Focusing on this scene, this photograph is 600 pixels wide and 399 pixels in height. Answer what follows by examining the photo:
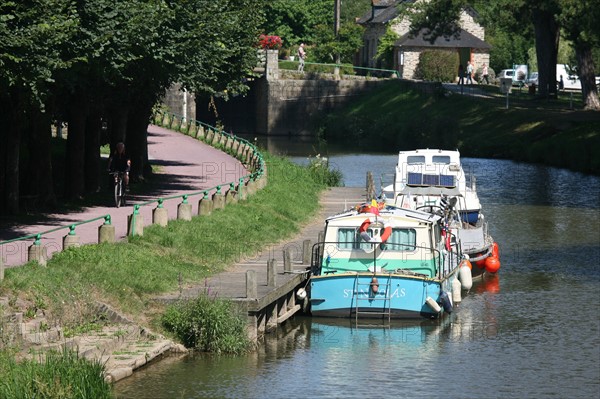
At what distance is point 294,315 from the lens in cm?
3519

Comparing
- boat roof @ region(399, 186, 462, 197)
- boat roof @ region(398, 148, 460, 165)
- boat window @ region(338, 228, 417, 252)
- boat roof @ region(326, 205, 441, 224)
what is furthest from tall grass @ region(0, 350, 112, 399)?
boat roof @ region(398, 148, 460, 165)

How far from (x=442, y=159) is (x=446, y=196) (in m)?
6.37

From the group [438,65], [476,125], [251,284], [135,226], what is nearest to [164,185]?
[135,226]

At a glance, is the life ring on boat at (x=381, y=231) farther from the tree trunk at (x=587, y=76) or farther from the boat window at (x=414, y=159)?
the tree trunk at (x=587, y=76)

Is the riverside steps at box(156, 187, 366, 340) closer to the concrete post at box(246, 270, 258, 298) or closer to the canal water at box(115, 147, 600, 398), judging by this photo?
the concrete post at box(246, 270, 258, 298)

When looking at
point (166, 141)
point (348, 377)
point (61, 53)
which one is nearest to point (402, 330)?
point (348, 377)

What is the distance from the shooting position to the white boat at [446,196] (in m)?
42.4

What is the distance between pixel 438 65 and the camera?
384ft

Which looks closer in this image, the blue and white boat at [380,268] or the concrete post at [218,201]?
the blue and white boat at [380,268]

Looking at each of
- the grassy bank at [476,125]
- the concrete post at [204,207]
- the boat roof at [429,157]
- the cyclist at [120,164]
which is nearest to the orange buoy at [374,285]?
the concrete post at [204,207]

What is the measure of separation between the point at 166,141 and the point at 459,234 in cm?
3276

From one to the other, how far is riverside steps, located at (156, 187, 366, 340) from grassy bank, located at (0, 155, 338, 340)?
0.40 metres

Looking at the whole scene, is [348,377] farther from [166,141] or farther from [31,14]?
[166,141]

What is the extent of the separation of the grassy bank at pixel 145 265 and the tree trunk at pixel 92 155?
5508 millimetres
